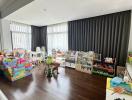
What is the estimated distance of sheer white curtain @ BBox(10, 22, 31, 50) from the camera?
16.2ft

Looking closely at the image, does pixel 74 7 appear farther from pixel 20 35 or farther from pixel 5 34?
pixel 20 35

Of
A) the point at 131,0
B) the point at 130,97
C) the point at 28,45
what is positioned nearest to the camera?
the point at 130,97

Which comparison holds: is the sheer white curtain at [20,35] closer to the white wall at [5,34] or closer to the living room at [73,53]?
the living room at [73,53]

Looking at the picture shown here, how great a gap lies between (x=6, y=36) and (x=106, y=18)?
467cm

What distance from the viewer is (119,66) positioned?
131 inches

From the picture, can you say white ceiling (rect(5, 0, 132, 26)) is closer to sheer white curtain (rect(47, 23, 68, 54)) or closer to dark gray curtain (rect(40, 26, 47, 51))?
sheer white curtain (rect(47, 23, 68, 54))

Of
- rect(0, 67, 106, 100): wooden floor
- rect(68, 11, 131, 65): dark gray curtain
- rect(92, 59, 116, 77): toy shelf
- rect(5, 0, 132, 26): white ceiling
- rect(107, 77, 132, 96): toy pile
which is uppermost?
rect(5, 0, 132, 26): white ceiling

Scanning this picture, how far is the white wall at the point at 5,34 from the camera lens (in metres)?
4.33

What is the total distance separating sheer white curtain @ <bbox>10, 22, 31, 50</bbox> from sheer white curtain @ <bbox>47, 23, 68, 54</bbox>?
128cm

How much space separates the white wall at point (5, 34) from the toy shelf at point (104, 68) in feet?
14.2

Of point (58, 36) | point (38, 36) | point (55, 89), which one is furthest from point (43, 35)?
point (55, 89)

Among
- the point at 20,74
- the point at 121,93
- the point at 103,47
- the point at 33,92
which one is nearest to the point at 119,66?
the point at 103,47

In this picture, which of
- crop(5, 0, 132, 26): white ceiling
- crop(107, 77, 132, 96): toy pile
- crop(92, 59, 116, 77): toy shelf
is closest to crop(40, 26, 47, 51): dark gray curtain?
crop(5, 0, 132, 26): white ceiling

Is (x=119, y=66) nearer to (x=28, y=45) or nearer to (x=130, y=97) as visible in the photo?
(x=130, y=97)
